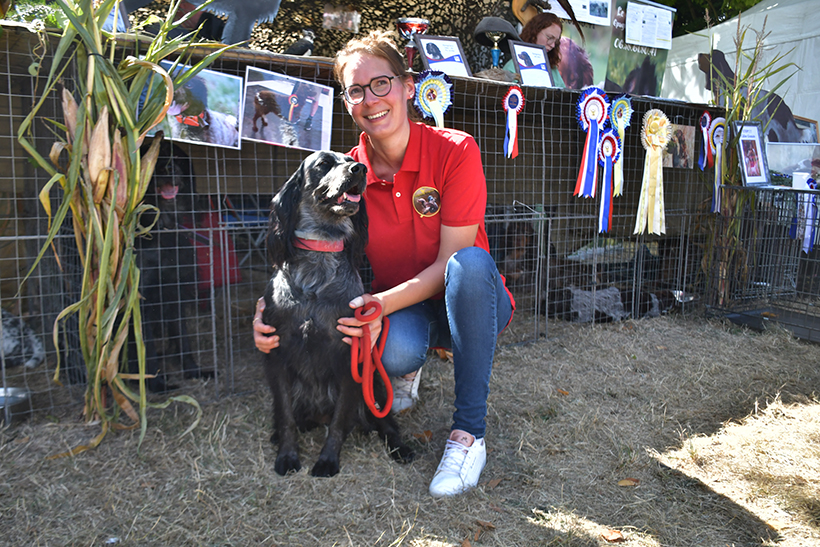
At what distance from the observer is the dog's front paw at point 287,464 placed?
1814 millimetres

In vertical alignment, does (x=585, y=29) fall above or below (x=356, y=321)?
above

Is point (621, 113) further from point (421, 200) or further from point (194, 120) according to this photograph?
point (194, 120)

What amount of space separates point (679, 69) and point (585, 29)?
1.64m

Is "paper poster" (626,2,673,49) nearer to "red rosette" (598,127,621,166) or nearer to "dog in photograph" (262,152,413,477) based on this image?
"red rosette" (598,127,621,166)

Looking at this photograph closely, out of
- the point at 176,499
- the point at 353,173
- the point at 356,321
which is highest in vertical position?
the point at 353,173

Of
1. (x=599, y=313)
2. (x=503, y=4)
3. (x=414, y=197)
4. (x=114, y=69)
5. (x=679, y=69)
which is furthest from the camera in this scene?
(x=679, y=69)

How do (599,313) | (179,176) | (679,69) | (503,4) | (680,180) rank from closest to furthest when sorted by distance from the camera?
(179,176)
(599,313)
(680,180)
(503,4)
(679,69)

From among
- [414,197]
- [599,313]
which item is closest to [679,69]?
[599,313]

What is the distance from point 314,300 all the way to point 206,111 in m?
1.14

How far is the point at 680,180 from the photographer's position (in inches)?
189

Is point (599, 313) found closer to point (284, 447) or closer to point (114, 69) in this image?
point (284, 447)

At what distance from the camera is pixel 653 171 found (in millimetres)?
3689

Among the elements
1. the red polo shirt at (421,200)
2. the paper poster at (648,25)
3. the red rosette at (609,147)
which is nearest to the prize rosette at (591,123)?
the red rosette at (609,147)

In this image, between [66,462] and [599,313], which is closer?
[66,462]
